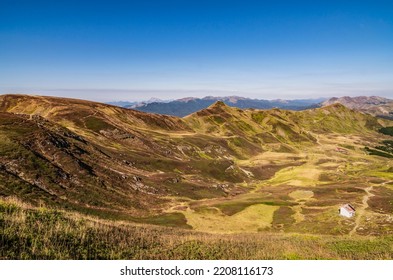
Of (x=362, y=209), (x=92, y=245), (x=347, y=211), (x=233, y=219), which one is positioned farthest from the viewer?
(x=233, y=219)

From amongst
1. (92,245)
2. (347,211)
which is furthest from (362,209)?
(92,245)

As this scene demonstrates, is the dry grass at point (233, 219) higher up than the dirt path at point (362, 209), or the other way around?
the dirt path at point (362, 209)

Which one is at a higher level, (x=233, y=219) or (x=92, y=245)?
(x=92, y=245)

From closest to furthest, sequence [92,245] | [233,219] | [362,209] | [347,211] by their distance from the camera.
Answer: [92,245], [347,211], [362,209], [233,219]

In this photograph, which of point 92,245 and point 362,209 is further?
point 362,209

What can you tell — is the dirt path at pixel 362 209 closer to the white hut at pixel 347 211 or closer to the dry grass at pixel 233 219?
the white hut at pixel 347 211

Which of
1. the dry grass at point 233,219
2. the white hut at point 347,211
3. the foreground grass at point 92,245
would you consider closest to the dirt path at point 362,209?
the white hut at point 347,211

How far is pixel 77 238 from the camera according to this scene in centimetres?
1802

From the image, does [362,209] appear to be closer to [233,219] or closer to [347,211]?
[347,211]

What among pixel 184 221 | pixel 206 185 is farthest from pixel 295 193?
pixel 184 221

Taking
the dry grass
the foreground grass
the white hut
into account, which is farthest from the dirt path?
the foreground grass

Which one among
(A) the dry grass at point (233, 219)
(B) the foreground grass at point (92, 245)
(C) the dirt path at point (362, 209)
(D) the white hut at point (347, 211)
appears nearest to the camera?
(B) the foreground grass at point (92, 245)

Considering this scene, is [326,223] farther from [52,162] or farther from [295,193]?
[52,162]
